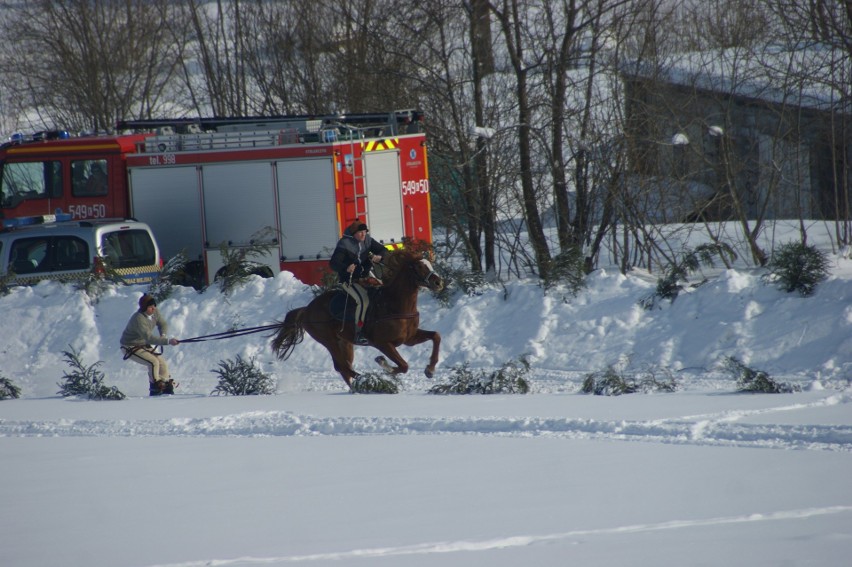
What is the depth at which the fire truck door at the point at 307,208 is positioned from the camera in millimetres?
17766

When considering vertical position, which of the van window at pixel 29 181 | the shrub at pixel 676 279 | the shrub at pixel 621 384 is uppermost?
the van window at pixel 29 181

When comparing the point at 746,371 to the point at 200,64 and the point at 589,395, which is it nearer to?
the point at 589,395

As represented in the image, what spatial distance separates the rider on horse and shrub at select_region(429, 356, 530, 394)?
1411 millimetres

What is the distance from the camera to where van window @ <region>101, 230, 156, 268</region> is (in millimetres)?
16438

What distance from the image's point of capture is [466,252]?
20.5 metres

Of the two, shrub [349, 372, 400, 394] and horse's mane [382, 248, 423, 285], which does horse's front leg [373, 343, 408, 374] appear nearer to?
shrub [349, 372, 400, 394]

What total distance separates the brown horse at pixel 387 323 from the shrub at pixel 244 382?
44cm

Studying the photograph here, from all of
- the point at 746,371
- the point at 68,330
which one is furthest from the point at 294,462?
the point at 68,330

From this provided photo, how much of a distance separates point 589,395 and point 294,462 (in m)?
4.13

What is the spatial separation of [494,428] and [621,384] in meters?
2.60

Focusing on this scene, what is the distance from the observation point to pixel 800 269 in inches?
510

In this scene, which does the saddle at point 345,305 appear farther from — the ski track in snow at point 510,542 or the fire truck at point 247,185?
the ski track in snow at point 510,542

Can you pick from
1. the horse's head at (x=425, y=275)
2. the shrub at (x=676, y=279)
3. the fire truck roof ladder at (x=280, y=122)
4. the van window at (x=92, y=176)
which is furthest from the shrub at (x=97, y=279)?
the shrub at (x=676, y=279)

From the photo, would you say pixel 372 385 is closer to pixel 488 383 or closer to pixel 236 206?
pixel 488 383
